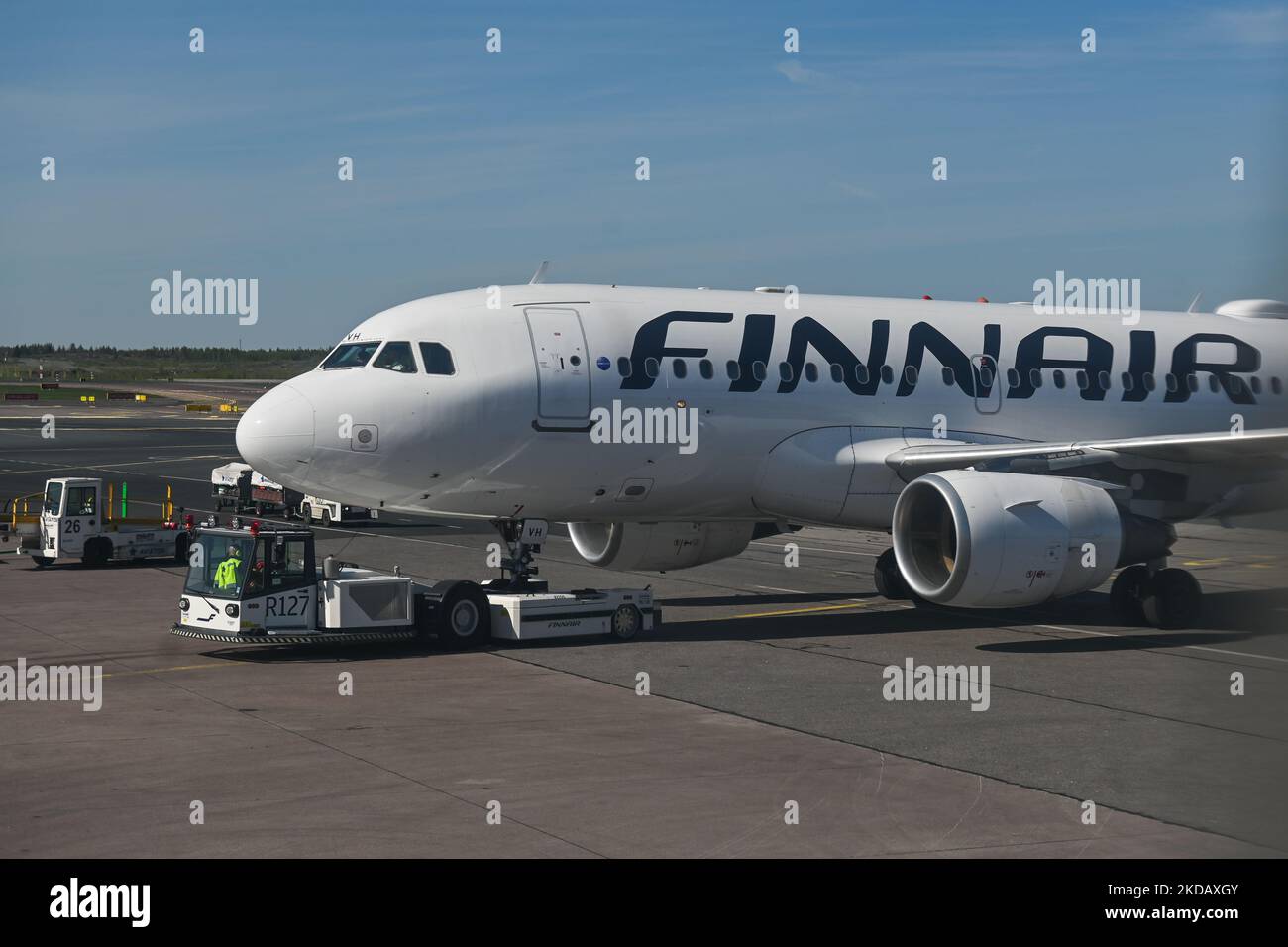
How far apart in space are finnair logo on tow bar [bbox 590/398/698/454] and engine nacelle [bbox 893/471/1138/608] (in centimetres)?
348

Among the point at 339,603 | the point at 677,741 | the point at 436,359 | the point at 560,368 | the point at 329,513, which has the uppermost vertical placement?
the point at 436,359

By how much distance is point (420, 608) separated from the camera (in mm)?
22266

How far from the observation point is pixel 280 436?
842 inches

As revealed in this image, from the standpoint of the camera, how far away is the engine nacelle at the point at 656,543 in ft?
85.5

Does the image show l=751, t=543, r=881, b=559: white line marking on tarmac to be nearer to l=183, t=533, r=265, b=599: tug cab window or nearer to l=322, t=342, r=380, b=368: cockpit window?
l=322, t=342, r=380, b=368: cockpit window

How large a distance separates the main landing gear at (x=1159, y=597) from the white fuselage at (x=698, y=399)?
120 inches

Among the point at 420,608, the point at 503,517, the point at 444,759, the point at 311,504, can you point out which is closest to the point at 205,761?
the point at 444,759

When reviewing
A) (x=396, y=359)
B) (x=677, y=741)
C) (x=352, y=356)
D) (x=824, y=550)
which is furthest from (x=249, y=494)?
(x=677, y=741)

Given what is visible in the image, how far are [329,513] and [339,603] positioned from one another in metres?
22.4

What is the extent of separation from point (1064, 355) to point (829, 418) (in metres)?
5.27

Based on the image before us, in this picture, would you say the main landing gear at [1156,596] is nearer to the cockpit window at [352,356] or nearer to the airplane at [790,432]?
the airplane at [790,432]

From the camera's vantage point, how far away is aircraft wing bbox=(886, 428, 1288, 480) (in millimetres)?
23047

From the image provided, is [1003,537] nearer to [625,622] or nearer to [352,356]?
[625,622]
